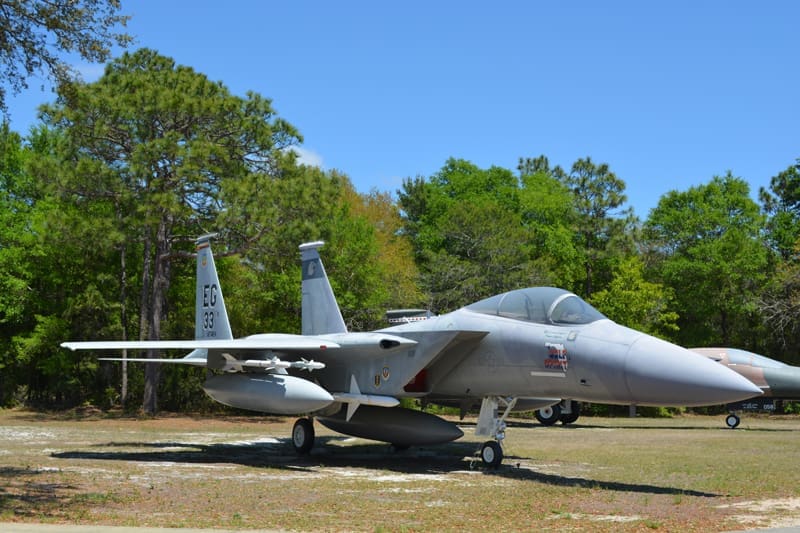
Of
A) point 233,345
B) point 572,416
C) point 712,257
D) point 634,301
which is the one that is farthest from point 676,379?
point 712,257

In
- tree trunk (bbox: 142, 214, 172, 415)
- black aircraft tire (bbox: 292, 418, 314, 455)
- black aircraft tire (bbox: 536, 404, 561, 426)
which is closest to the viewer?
black aircraft tire (bbox: 292, 418, 314, 455)

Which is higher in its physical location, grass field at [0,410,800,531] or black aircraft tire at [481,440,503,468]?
black aircraft tire at [481,440,503,468]

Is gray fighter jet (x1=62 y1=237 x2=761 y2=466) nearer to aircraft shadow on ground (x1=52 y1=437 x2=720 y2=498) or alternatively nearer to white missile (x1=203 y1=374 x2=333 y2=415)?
white missile (x1=203 y1=374 x2=333 y2=415)

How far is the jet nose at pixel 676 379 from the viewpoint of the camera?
427 inches

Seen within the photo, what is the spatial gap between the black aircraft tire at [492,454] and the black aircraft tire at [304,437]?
4.12 metres

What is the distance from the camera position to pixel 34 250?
33781mm

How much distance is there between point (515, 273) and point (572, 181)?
11.8 metres

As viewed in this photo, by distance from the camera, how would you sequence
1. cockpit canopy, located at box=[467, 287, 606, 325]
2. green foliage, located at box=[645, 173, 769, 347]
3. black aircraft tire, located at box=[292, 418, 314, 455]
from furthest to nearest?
green foliage, located at box=[645, 173, 769, 347] < black aircraft tire, located at box=[292, 418, 314, 455] < cockpit canopy, located at box=[467, 287, 606, 325]

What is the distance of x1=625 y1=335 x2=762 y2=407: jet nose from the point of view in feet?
35.6

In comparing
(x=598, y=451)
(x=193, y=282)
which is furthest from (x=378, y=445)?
(x=193, y=282)

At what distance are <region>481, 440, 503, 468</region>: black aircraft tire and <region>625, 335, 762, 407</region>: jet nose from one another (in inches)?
109

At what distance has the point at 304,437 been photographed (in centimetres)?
1647

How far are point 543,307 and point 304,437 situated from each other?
5.91 m

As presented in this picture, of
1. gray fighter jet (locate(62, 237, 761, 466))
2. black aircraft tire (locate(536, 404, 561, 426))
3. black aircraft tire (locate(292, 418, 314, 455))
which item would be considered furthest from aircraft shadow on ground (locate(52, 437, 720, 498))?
black aircraft tire (locate(536, 404, 561, 426))
